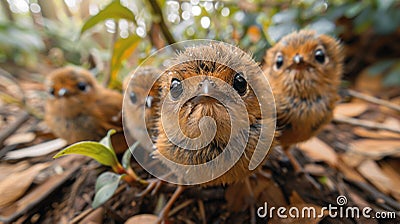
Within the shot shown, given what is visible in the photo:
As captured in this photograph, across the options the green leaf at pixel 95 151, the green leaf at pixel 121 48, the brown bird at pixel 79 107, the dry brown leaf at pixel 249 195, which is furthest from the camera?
the green leaf at pixel 121 48

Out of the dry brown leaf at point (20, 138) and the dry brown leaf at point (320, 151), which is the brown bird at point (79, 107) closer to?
the dry brown leaf at point (20, 138)

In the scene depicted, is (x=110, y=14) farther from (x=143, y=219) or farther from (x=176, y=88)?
(x=143, y=219)

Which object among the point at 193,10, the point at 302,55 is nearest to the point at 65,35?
the point at 193,10

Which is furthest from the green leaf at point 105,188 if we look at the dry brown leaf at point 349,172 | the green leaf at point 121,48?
the dry brown leaf at point 349,172

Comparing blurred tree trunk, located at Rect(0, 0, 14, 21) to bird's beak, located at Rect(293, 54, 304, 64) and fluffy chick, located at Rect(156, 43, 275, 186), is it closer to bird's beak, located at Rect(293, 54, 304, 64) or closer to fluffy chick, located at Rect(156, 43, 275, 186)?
fluffy chick, located at Rect(156, 43, 275, 186)

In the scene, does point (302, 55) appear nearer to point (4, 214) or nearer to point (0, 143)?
point (4, 214)

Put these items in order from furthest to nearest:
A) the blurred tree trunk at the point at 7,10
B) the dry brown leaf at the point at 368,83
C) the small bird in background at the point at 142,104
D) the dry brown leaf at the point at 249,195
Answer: the blurred tree trunk at the point at 7,10 → the dry brown leaf at the point at 368,83 → the small bird in background at the point at 142,104 → the dry brown leaf at the point at 249,195
